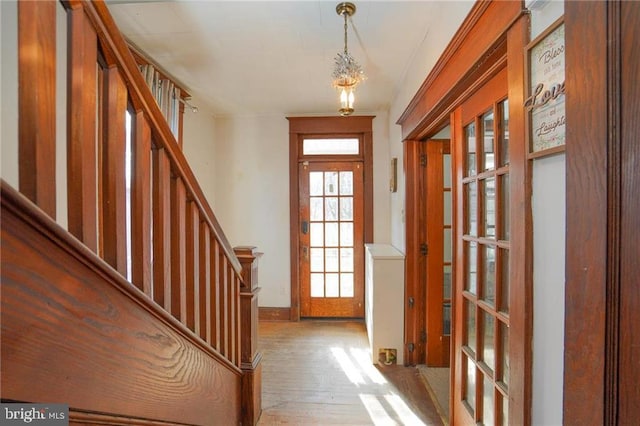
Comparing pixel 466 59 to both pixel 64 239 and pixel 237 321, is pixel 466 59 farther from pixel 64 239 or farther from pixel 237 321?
pixel 237 321

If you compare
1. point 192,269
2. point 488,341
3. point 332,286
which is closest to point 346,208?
point 332,286

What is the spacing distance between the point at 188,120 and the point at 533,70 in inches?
124

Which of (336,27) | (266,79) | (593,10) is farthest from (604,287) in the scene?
(266,79)

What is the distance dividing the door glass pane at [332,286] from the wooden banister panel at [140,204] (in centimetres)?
305

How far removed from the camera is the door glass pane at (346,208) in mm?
3793

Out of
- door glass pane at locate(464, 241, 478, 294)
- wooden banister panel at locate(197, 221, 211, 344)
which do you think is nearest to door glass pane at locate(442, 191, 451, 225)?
door glass pane at locate(464, 241, 478, 294)

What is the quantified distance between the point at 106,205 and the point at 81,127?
20 cm

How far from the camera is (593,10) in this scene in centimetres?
58

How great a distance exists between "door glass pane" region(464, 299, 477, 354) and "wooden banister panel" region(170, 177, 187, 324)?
1424mm

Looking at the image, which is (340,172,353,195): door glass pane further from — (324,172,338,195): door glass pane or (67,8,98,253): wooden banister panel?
(67,8,98,253): wooden banister panel

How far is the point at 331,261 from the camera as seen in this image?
3.82 metres

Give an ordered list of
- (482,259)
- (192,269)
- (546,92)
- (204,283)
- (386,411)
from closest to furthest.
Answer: (546,92) → (192,269) → (204,283) → (482,259) → (386,411)

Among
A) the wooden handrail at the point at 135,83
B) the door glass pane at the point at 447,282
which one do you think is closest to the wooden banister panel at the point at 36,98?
the wooden handrail at the point at 135,83

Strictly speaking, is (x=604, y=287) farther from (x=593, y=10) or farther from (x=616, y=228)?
(x=593, y=10)
